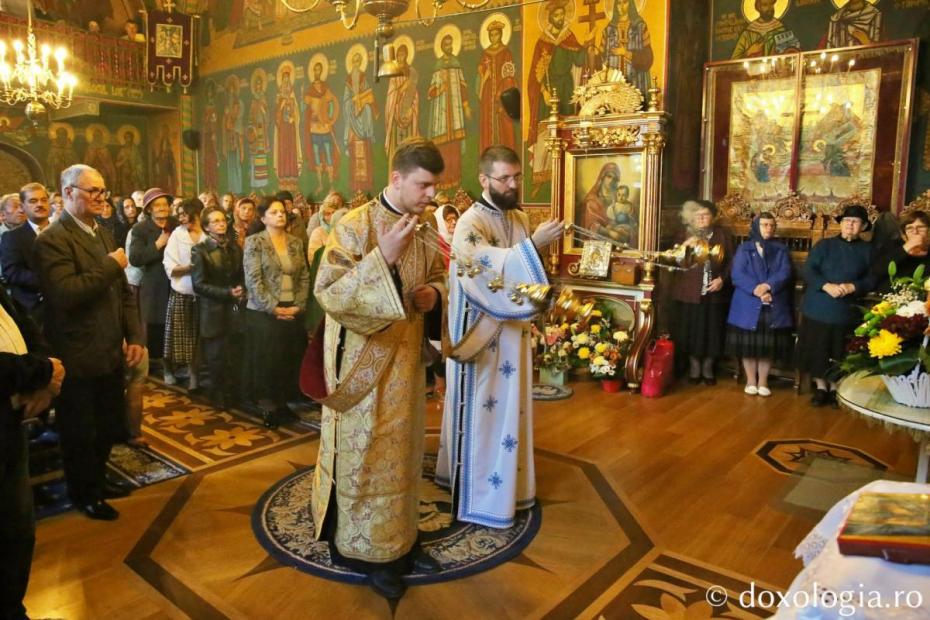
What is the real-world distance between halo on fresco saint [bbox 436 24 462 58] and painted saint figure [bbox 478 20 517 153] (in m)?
0.48

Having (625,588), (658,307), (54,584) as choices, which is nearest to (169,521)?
(54,584)

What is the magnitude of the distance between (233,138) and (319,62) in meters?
2.64

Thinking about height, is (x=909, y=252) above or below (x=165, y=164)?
below

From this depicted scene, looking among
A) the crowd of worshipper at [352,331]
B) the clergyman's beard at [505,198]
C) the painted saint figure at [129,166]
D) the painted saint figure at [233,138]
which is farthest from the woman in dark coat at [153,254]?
the painted saint figure at [129,166]

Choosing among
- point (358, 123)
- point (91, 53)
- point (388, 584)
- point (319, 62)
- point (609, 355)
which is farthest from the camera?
point (91, 53)

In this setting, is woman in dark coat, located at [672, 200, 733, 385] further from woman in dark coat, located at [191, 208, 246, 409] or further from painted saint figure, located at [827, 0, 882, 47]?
woman in dark coat, located at [191, 208, 246, 409]

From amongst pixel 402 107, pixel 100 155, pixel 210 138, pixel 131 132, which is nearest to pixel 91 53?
pixel 131 132

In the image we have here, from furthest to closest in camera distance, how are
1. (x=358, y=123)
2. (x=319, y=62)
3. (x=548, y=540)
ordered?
(x=319, y=62) < (x=358, y=123) < (x=548, y=540)

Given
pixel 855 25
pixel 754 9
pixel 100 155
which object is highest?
pixel 754 9

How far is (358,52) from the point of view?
32.3 ft

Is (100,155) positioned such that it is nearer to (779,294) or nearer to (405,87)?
(405,87)

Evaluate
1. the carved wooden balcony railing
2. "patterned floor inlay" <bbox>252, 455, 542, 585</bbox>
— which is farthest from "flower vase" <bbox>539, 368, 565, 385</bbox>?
the carved wooden balcony railing

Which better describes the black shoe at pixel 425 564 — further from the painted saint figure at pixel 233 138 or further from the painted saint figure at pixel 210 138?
the painted saint figure at pixel 210 138

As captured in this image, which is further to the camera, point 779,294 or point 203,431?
point 779,294
